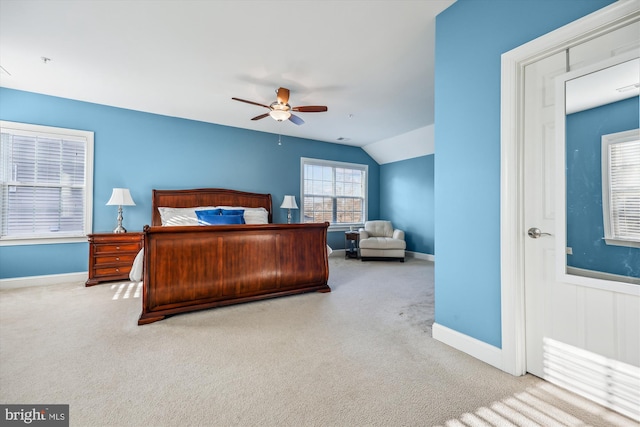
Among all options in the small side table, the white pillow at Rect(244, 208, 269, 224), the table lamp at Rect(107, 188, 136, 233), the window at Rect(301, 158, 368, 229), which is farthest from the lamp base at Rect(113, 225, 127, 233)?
the small side table

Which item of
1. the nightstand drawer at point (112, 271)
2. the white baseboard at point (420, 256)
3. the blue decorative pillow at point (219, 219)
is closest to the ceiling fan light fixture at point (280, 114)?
the blue decorative pillow at point (219, 219)

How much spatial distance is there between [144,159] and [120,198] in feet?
2.77

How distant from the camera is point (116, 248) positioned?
417cm

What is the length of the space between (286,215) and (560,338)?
16.5 ft

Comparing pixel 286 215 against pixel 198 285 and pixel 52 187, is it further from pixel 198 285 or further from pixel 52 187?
pixel 52 187

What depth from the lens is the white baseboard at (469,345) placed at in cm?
188

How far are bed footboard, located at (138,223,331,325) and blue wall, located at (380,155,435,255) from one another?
3.42 meters

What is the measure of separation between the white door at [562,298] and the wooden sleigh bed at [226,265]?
232 cm

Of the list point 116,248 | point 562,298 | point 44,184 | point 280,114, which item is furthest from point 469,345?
point 44,184

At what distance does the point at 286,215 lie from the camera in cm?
615

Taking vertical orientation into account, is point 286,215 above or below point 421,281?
above

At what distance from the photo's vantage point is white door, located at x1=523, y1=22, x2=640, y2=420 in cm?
143

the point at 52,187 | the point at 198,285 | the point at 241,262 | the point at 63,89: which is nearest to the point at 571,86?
the point at 241,262

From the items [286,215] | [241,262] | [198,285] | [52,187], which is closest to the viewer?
[198,285]
